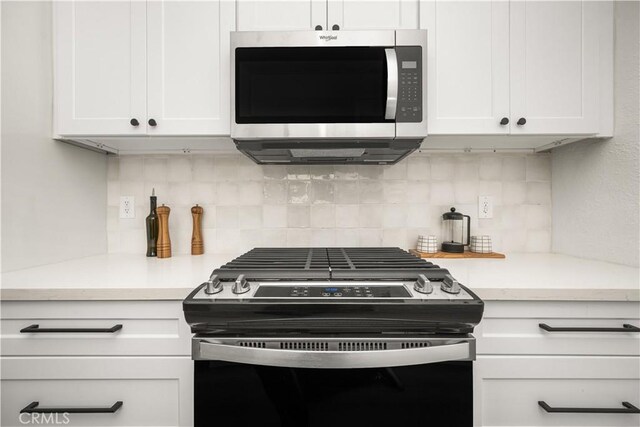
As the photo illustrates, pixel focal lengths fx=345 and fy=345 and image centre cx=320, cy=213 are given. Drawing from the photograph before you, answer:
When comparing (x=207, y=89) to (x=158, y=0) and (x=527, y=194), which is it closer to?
(x=158, y=0)

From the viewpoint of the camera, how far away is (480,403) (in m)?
1.08

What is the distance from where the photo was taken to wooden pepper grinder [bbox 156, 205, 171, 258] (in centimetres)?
167

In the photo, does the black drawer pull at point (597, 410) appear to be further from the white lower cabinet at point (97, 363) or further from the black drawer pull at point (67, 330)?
the black drawer pull at point (67, 330)

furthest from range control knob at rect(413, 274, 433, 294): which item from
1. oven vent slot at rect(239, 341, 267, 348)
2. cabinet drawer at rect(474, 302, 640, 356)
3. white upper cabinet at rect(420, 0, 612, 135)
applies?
white upper cabinet at rect(420, 0, 612, 135)

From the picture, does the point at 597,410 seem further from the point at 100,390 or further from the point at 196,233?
the point at 196,233

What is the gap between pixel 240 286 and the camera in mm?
984

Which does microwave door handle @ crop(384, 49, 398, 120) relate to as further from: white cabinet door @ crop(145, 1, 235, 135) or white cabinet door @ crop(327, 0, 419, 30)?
white cabinet door @ crop(145, 1, 235, 135)

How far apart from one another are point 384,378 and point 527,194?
1356 mm

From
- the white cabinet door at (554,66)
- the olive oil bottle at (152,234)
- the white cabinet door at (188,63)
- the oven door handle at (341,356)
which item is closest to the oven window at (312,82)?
the white cabinet door at (188,63)

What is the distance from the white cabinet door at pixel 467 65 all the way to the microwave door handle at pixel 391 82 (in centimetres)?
23

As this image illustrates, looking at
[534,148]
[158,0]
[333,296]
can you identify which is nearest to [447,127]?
[534,148]

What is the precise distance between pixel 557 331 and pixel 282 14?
1.52m

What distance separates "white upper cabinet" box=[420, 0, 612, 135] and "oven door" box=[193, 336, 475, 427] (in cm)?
91

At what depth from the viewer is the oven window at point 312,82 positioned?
4.31 feet
